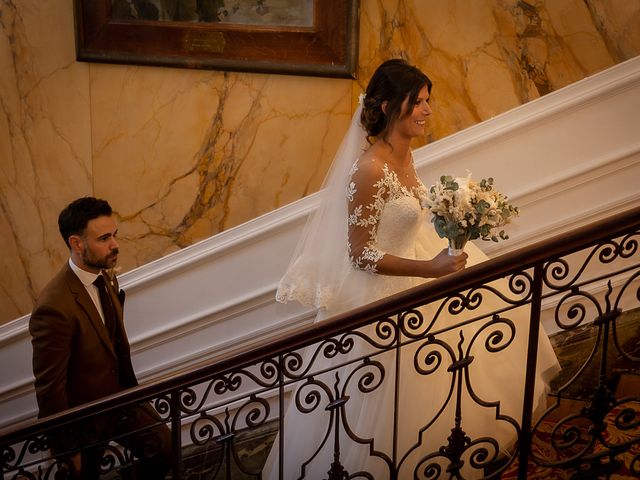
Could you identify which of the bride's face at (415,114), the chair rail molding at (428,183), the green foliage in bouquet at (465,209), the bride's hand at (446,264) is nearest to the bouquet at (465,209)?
the green foliage in bouquet at (465,209)

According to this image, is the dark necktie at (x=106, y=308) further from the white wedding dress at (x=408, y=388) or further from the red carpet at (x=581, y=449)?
the red carpet at (x=581, y=449)

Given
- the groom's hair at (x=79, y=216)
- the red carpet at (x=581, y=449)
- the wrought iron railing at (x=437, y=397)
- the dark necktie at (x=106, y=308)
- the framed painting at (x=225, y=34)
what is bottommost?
the red carpet at (x=581, y=449)

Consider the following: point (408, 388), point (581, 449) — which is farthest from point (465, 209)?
point (581, 449)

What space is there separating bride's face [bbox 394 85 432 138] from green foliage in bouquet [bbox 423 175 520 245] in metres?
0.42

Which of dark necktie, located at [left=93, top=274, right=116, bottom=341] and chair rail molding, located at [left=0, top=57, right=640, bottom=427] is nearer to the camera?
dark necktie, located at [left=93, top=274, right=116, bottom=341]

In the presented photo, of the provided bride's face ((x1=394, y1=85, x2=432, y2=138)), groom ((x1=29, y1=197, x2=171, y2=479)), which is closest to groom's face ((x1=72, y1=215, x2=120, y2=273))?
groom ((x1=29, y1=197, x2=171, y2=479))

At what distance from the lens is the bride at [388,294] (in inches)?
142

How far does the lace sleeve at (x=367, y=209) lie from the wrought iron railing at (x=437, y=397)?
12.7 inches

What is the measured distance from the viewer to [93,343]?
3.78 meters

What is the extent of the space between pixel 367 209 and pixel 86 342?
152 cm

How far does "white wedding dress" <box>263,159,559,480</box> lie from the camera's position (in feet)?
11.8

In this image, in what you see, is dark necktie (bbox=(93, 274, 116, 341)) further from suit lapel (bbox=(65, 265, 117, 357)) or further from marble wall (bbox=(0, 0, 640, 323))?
marble wall (bbox=(0, 0, 640, 323))

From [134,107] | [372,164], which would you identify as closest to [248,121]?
[134,107]

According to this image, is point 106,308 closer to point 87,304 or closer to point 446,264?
point 87,304
